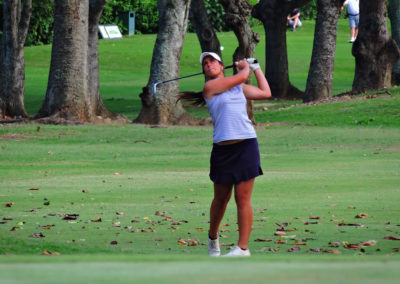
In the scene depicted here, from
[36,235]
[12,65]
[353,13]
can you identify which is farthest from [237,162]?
[353,13]

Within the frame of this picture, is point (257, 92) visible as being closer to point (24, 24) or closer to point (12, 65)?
point (12, 65)

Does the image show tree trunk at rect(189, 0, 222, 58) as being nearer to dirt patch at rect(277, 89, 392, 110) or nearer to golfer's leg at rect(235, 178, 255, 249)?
dirt patch at rect(277, 89, 392, 110)

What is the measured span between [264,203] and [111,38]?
56.0 meters

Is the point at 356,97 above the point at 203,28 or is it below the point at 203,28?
below

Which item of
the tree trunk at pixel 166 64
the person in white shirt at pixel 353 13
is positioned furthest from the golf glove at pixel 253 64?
the person in white shirt at pixel 353 13

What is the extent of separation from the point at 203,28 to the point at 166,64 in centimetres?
711

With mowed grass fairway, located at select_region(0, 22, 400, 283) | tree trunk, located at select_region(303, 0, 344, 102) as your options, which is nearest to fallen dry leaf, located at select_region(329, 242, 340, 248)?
mowed grass fairway, located at select_region(0, 22, 400, 283)

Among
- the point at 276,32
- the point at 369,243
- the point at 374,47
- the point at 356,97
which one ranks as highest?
the point at 276,32

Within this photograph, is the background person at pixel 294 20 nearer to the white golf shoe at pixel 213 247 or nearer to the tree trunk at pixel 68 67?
the tree trunk at pixel 68 67

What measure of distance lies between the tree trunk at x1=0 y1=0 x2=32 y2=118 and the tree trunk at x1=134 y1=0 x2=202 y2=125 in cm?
677

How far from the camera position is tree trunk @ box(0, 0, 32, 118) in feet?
104

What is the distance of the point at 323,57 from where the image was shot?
1256 inches

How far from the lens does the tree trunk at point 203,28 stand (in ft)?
107

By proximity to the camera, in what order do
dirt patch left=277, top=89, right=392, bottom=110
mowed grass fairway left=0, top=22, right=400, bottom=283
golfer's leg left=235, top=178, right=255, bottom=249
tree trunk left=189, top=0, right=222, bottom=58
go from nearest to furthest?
mowed grass fairway left=0, top=22, right=400, bottom=283 → golfer's leg left=235, top=178, right=255, bottom=249 → dirt patch left=277, top=89, right=392, bottom=110 → tree trunk left=189, top=0, right=222, bottom=58
